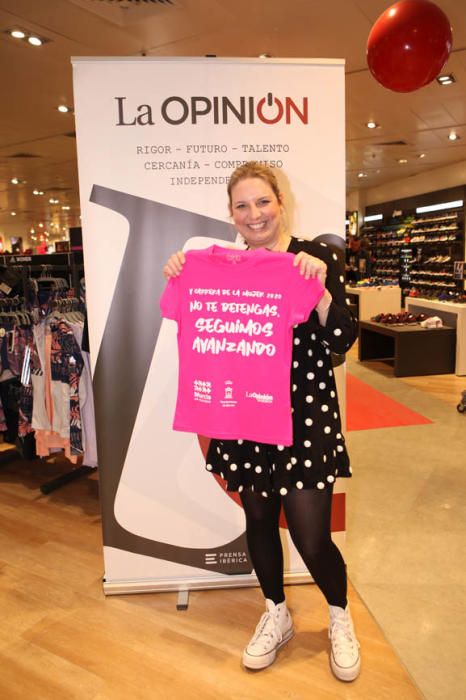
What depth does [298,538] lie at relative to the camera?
1602mm

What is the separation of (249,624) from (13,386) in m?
2.10

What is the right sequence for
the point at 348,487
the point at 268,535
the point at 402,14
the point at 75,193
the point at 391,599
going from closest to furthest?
the point at 268,535 → the point at 391,599 → the point at 402,14 → the point at 348,487 → the point at 75,193

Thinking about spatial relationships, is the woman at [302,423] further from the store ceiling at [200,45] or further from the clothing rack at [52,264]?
the store ceiling at [200,45]

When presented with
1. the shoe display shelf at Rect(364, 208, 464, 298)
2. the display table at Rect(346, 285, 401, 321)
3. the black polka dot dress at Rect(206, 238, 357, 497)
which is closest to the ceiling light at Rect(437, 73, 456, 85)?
the display table at Rect(346, 285, 401, 321)

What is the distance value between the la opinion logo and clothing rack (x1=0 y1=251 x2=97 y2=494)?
5.22 feet

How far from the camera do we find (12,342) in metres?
3.26

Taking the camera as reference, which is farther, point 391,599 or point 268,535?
point 391,599

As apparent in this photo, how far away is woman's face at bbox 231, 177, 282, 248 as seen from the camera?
1512mm

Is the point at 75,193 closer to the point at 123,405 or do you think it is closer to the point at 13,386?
the point at 13,386

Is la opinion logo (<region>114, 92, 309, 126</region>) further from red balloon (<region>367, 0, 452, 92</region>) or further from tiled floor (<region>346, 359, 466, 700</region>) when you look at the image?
tiled floor (<region>346, 359, 466, 700</region>)

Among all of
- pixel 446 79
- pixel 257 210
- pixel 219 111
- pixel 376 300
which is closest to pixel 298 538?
pixel 257 210

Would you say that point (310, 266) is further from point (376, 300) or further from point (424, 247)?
point (424, 247)

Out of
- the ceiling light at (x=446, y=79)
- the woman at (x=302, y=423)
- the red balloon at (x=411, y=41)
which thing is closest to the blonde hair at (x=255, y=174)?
the woman at (x=302, y=423)

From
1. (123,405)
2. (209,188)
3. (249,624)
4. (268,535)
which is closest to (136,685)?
(249,624)
